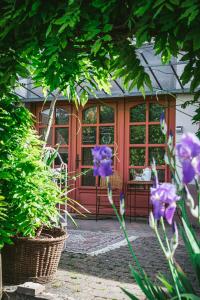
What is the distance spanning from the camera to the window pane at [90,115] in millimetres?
9805

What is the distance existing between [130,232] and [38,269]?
3.61 meters

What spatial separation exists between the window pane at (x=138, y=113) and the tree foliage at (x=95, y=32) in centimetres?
674

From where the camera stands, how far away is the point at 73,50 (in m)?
2.41

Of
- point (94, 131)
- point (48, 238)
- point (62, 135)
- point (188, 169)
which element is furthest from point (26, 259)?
point (62, 135)

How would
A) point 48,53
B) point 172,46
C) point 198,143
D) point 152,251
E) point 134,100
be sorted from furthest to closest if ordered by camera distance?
point 134,100 → point 152,251 → point 48,53 → point 172,46 → point 198,143

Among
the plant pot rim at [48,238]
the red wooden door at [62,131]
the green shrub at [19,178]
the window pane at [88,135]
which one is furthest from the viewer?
the red wooden door at [62,131]

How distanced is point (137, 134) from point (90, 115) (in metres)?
1.23

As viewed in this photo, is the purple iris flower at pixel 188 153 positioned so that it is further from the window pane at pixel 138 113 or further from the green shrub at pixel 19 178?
the window pane at pixel 138 113

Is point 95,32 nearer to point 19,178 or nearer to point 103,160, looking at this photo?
point 103,160

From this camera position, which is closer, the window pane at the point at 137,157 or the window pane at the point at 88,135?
the window pane at the point at 137,157

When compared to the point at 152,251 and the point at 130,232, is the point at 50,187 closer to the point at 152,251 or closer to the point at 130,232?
the point at 152,251

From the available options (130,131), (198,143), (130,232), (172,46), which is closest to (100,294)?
(172,46)

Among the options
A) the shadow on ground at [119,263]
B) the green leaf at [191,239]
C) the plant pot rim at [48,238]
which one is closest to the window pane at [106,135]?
the shadow on ground at [119,263]

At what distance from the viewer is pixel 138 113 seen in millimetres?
9406
